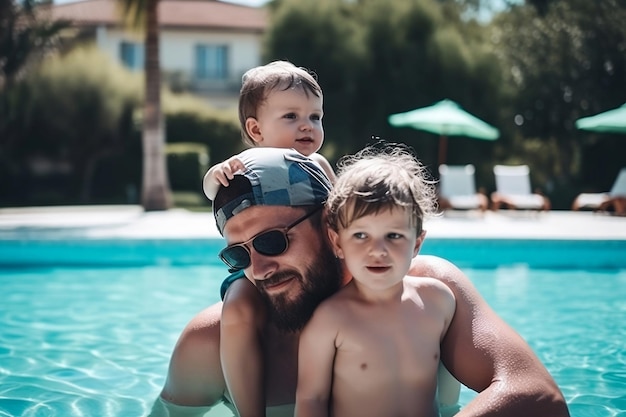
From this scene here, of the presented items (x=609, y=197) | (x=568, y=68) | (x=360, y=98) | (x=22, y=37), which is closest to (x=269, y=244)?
(x=609, y=197)

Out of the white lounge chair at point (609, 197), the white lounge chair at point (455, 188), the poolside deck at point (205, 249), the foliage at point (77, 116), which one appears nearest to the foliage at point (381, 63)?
the foliage at point (77, 116)

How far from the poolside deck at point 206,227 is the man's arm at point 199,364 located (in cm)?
622

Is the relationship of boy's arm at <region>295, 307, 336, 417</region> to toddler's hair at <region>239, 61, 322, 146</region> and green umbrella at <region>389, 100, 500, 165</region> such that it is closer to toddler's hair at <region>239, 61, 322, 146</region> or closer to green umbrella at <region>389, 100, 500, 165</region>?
toddler's hair at <region>239, 61, 322, 146</region>

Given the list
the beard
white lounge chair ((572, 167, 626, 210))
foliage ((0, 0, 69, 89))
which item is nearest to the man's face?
the beard

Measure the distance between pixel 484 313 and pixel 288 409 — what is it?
88 cm

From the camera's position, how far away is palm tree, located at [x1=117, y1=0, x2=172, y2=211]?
47.1ft

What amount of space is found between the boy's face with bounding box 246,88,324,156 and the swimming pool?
4.20 ft

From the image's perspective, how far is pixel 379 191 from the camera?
2.06 metres

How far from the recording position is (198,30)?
30547mm

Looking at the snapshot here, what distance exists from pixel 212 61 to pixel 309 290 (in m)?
29.6

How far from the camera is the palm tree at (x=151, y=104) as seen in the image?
1436 cm

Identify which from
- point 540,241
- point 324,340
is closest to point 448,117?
point 540,241

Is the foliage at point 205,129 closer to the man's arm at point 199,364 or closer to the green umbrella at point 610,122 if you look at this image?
the green umbrella at point 610,122

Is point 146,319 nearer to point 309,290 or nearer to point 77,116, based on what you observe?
point 309,290
